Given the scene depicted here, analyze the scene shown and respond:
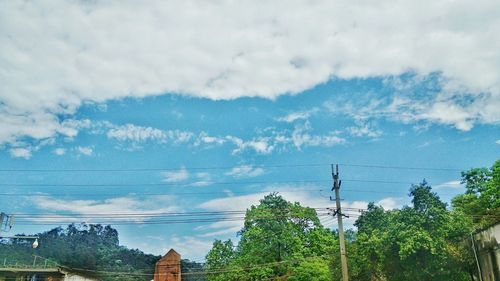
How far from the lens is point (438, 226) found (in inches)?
958

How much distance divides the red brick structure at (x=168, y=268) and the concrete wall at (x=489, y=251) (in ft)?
86.2

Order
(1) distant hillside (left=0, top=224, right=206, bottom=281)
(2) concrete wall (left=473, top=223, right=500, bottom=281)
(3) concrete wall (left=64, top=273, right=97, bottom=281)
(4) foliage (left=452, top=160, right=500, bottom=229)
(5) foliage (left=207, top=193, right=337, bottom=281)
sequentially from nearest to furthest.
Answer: (2) concrete wall (left=473, top=223, right=500, bottom=281)
(4) foliage (left=452, top=160, right=500, bottom=229)
(5) foliage (left=207, top=193, right=337, bottom=281)
(3) concrete wall (left=64, top=273, right=97, bottom=281)
(1) distant hillside (left=0, top=224, right=206, bottom=281)

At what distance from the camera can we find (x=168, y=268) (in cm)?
3775

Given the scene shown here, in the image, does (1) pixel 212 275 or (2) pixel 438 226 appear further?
(1) pixel 212 275

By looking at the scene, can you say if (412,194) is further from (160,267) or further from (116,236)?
(116,236)

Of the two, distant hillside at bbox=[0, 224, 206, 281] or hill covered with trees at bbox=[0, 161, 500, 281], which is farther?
distant hillside at bbox=[0, 224, 206, 281]

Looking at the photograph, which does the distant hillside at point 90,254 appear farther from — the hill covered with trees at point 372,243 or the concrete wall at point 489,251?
the concrete wall at point 489,251

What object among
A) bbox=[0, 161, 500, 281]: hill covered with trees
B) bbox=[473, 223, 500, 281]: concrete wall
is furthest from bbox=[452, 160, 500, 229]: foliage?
bbox=[473, 223, 500, 281]: concrete wall

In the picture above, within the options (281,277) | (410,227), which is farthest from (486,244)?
(281,277)

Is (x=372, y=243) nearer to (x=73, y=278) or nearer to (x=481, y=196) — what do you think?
(x=481, y=196)

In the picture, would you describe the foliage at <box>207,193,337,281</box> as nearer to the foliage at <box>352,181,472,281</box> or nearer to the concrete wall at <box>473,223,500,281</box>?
the foliage at <box>352,181,472,281</box>

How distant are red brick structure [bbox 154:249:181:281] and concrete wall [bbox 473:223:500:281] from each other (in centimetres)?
2627

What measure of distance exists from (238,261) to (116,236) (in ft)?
244

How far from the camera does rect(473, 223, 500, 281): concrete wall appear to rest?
→ 2377 centimetres
